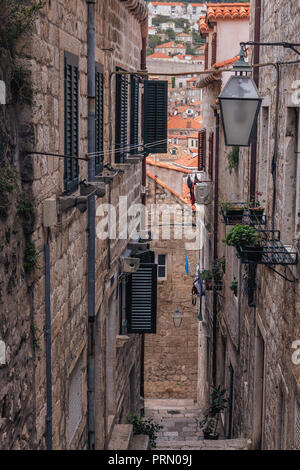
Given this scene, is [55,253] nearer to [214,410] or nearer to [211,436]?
[214,410]

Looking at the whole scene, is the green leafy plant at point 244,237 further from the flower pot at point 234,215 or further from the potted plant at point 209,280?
the potted plant at point 209,280

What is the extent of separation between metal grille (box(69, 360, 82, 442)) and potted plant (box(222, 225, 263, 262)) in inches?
98.1

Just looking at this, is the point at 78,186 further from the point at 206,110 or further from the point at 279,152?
the point at 206,110

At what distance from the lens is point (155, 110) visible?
1366cm

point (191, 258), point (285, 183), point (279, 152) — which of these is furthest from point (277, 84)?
point (191, 258)

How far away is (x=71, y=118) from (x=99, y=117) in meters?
2.33

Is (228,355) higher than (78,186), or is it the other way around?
(78,186)

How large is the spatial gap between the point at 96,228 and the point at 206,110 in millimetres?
13503

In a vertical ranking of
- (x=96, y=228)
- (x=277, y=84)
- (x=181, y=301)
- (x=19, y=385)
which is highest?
(x=277, y=84)

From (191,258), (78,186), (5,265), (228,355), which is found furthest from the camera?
(191,258)

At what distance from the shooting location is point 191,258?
2169cm

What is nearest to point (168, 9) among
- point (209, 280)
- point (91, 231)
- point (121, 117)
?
point (209, 280)

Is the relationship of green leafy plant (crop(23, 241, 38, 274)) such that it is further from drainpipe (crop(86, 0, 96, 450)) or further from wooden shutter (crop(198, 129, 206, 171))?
wooden shutter (crop(198, 129, 206, 171))

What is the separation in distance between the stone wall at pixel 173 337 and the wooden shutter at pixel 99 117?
38.3 ft
